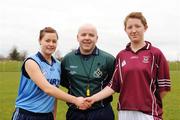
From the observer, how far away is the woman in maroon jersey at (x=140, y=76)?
6199 mm

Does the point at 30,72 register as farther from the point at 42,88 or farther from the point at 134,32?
the point at 134,32

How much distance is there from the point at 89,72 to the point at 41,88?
2.62ft

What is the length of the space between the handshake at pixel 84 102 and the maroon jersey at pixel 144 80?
19.5 inches

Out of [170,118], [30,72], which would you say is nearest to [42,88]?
[30,72]

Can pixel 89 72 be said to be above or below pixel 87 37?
below

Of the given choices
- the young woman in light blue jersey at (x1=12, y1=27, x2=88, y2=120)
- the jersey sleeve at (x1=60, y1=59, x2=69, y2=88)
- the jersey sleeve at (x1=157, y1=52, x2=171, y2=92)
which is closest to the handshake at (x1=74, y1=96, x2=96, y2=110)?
the young woman in light blue jersey at (x1=12, y1=27, x2=88, y2=120)

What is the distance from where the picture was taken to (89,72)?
681 centimetres

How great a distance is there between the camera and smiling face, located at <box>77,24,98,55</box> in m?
6.76

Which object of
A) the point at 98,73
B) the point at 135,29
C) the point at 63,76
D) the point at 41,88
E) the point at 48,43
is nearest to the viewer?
the point at 135,29

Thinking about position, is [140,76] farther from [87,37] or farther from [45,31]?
[45,31]

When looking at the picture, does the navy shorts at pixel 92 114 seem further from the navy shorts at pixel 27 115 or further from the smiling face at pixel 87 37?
the smiling face at pixel 87 37

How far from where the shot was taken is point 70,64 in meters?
7.00

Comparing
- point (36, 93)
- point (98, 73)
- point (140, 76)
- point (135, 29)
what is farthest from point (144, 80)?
point (36, 93)

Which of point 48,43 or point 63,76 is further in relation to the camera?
point 63,76
